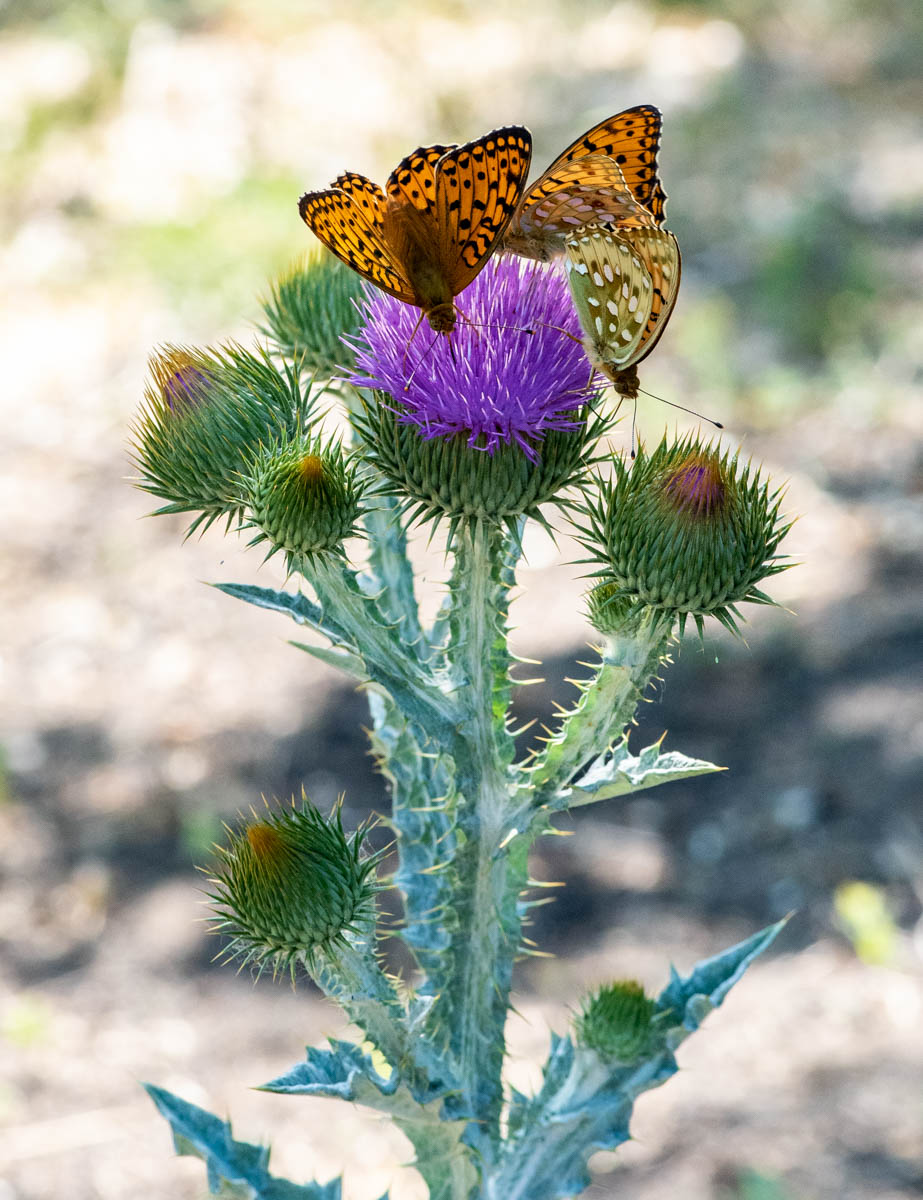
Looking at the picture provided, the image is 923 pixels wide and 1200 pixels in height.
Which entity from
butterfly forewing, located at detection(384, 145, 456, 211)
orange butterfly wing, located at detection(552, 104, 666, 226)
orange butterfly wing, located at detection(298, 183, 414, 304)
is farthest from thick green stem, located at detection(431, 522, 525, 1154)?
orange butterfly wing, located at detection(552, 104, 666, 226)

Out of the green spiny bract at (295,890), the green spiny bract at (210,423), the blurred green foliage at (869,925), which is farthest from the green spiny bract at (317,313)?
the blurred green foliage at (869,925)

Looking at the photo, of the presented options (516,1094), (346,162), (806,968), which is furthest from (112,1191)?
(346,162)

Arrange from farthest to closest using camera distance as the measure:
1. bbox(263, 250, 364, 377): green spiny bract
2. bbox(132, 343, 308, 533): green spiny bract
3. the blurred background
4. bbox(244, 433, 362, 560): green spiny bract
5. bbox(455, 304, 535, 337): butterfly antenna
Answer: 1. the blurred background
2. bbox(263, 250, 364, 377): green spiny bract
3. bbox(132, 343, 308, 533): green spiny bract
4. bbox(455, 304, 535, 337): butterfly antenna
5. bbox(244, 433, 362, 560): green spiny bract

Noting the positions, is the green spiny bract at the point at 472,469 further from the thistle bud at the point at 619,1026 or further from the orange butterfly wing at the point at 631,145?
the thistle bud at the point at 619,1026

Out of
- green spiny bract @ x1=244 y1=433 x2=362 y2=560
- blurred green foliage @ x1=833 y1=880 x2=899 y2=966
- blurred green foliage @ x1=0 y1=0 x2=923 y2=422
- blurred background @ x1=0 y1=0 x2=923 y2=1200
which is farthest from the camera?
blurred green foliage @ x1=0 y1=0 x2=923 y2=422

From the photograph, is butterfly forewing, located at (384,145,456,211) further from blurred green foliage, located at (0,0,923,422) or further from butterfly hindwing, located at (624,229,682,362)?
blurred green foliage, located at (0,0,923,422)

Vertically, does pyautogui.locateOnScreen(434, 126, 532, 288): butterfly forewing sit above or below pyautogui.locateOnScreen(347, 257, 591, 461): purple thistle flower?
above

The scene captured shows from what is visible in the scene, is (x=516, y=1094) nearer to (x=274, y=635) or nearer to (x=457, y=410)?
(x=457, y=410)
